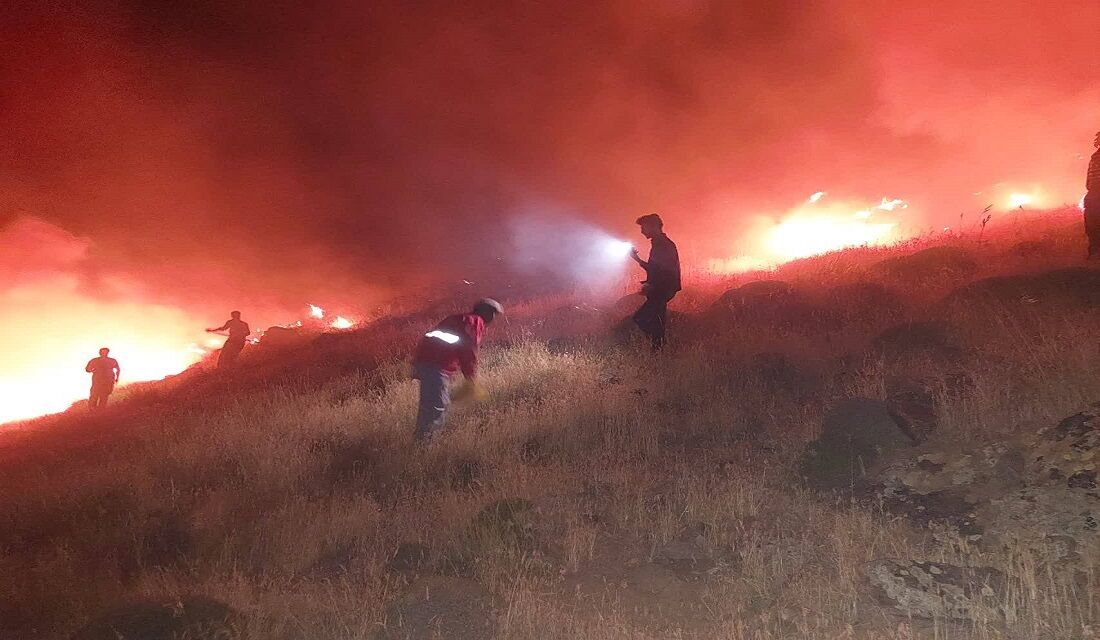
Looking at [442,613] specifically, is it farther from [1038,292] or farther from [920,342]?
[1038,292]

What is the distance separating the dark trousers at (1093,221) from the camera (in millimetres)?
7457

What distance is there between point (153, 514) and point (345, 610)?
274 cm

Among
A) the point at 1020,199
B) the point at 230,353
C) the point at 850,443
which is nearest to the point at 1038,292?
the point at 850,443

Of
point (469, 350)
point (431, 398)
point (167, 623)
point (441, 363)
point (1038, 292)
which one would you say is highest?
point (1038, 292)

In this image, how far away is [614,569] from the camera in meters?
3.78

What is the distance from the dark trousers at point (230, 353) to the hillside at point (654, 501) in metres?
6.51

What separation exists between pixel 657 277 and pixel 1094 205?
5.48 meters

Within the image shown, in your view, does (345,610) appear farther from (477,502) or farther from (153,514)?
(153,514)

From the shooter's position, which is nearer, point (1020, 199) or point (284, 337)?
point (284, 337)

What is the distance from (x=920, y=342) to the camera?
619cm

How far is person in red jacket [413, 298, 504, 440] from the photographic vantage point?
6203 mm

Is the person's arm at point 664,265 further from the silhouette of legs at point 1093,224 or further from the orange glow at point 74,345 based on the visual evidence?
the orange glow at point 74,345

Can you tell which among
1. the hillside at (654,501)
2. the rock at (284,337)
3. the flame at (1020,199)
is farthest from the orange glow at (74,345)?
the flame at (1020,199)

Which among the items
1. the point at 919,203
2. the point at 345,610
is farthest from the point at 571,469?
the point at 919,203
